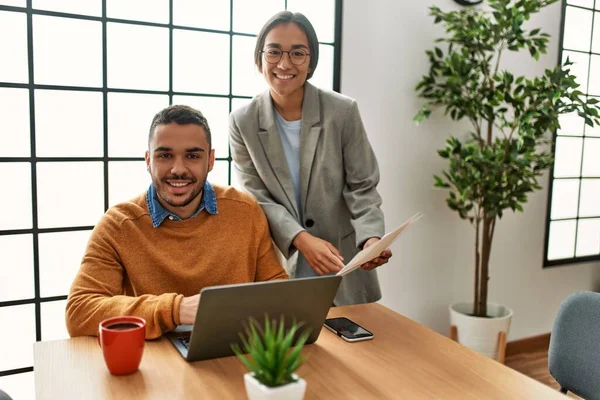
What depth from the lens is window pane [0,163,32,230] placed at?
2.27 meters

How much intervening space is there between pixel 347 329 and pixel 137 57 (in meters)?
1.57

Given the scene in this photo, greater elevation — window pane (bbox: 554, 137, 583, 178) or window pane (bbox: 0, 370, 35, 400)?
window pane (bbox: 554, 137, 583, 178)

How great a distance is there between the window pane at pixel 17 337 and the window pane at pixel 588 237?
Result: 3413 millimetres

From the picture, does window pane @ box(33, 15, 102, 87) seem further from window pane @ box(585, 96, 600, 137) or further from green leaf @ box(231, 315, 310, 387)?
window pane @ box(585, 96, 600, 137)

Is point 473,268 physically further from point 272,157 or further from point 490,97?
point 272,157

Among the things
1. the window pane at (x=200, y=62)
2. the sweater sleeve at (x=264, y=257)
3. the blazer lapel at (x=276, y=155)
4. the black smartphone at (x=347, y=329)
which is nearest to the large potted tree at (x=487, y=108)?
the window pane at (x=200, y=62)

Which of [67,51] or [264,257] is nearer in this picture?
[264,257]

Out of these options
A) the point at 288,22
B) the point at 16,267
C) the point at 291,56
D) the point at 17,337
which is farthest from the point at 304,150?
the point at 17,337

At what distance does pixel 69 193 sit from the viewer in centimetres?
240

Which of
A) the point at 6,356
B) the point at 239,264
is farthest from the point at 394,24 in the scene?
the point at 6,356

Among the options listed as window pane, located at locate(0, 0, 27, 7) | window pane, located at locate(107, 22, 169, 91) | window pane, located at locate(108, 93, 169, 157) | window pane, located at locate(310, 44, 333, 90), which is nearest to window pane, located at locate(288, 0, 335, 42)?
window pane, located at locate(310, 44, 333, 90)

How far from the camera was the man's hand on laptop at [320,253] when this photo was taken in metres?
1.73

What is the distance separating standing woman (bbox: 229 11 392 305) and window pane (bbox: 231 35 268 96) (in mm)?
707

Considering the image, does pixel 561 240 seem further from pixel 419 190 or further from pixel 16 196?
pixel 16 196
